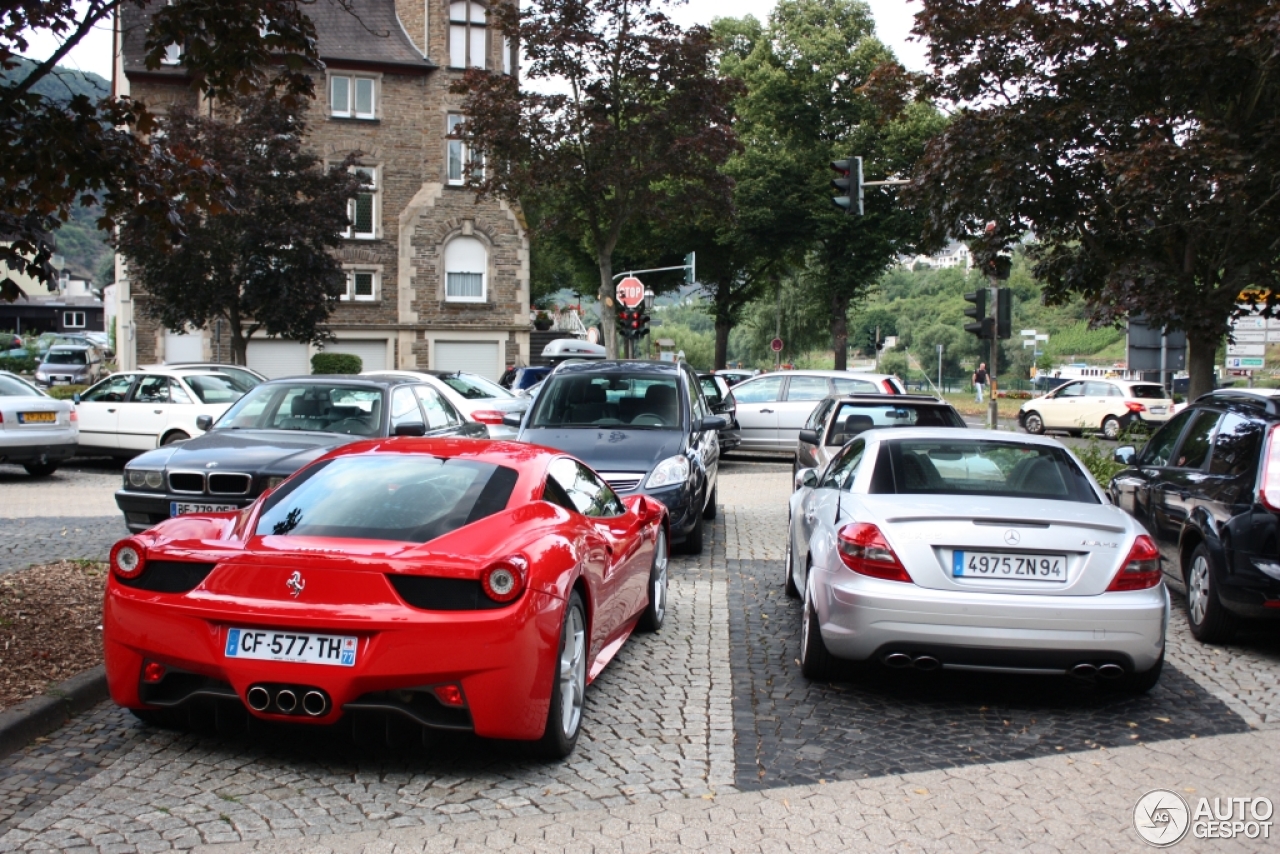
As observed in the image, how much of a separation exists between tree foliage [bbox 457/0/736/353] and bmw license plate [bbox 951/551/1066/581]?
1976cm

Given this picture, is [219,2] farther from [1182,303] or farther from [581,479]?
[1182,303]

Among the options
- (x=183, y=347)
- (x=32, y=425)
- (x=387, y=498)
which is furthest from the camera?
(x=183, y=347)

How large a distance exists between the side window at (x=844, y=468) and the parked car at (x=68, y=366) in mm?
47832

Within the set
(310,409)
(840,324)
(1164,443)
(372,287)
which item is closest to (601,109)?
(310,409)

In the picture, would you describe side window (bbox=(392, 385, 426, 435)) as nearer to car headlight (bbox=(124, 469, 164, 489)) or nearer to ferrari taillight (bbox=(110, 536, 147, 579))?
car headlight (bbox=(124, 469, 164, 489))

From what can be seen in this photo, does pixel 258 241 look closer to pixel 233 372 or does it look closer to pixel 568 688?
pixel 233 372

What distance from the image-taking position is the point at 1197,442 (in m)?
8.52

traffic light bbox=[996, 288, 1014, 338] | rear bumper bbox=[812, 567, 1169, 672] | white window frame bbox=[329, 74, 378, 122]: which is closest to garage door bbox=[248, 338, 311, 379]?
white window frame bbox=[329, 74, 378, 122]

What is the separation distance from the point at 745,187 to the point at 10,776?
148 feet

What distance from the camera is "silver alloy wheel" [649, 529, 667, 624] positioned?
25.1ft

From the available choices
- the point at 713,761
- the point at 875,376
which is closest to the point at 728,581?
the point at 713,761

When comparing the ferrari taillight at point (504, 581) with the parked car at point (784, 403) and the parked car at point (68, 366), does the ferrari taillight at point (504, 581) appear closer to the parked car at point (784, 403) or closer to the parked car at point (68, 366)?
the parked car at point (784, 403)

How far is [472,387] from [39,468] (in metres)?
7.15

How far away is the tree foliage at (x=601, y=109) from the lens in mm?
24516
